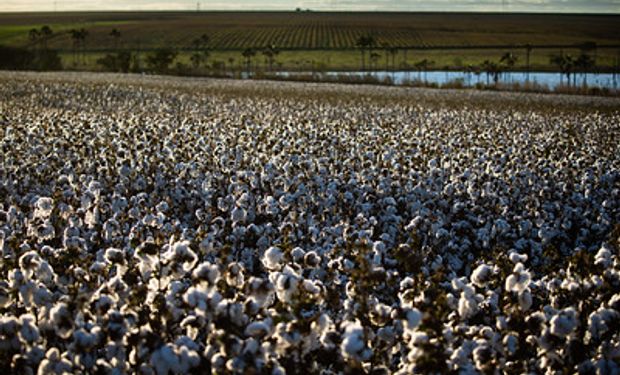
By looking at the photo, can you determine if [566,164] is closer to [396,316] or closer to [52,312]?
[396,316]

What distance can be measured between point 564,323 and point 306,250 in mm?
3954

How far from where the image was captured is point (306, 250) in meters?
7.89

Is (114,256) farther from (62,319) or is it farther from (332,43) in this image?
(332,43)

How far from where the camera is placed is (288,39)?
6521 inches

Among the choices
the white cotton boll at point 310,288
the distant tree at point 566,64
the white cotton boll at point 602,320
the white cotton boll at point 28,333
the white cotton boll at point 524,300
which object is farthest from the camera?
the distant tree at point 566,64

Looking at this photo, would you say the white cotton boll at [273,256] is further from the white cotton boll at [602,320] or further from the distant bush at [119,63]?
the distant bush at [119,63]

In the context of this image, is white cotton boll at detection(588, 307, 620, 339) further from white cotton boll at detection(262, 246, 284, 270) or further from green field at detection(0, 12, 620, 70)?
green field at detection(0, 12, 620, 70)

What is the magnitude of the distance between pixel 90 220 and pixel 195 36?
6635 inches

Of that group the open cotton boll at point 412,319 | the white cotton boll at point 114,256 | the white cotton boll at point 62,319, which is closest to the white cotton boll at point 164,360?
the white cotton boll at point 62,319

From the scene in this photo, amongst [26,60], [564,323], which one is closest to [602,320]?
[564,323]

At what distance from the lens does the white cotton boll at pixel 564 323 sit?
4328 mm

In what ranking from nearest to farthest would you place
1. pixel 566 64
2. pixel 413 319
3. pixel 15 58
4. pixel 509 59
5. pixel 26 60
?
pixel 413 319
pixel 26 60
pixel 15 58
pixel 566 64
pixel 509 59

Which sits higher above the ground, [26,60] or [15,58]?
[15,58]

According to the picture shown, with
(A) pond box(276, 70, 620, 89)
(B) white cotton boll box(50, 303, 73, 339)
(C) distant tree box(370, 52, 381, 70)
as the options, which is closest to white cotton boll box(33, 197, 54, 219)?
(B) white cotton boll box(50, 303, 73, 339)
